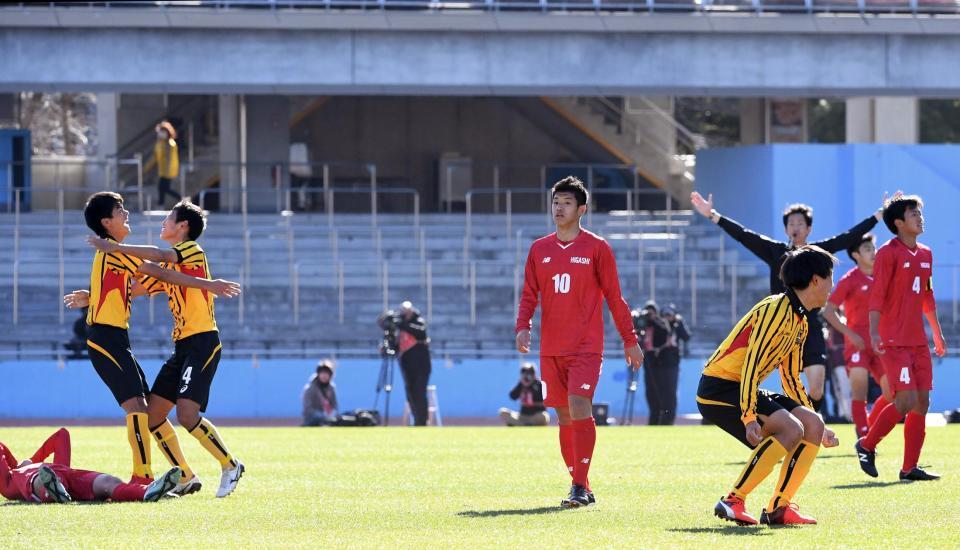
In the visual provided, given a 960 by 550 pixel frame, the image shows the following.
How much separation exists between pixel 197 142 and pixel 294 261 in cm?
955

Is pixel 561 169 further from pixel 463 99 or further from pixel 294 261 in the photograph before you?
pixel 294 261

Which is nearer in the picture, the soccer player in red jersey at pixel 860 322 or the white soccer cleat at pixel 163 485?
the white soccer cleat at pixel 163 485

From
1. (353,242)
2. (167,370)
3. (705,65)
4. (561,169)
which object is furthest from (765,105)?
(167,370)

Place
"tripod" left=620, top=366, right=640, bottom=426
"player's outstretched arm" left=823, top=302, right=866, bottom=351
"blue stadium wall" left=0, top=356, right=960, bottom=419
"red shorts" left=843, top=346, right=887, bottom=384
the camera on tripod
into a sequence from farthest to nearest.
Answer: "blue stadium wall" left=0, top=356, right=960, bottom=419 → "tripod" left=620, top=366, right=640, bottom=426 → the camera on tripod → "red shorts" left=843, top=346, right=887, bottom=384 → "player's outstretched arm" left=823, top=302, right=866, bottom=351

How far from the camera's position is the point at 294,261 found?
1182 inches

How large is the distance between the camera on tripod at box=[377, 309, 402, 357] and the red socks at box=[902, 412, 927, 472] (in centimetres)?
1208

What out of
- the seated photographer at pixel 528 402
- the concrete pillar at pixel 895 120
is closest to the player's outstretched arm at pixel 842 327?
the seated photographer at pixel 528 402

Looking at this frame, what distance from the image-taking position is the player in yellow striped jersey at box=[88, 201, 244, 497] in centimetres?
1052

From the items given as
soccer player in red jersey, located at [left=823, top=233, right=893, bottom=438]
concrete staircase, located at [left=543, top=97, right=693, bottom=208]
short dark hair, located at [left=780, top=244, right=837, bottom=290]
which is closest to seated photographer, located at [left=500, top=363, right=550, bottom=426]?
soccer player in red jersey, located at [left=823, top=233, right=893, bottom=438]

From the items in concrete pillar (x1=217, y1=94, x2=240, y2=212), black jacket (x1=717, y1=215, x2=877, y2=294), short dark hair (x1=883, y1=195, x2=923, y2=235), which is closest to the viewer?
short dark hair (x1=883, y1=195, x2=923, y2=235)

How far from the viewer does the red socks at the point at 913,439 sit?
11.5 m

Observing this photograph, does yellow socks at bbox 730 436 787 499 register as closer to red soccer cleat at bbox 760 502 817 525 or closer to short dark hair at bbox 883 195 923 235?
red soccer cleat at bbox 760 502 817 525

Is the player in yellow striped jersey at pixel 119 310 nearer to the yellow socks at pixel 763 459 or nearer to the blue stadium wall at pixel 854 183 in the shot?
the yellow socks at pixel 763 459

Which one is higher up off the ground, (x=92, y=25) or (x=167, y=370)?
(x=92, y=25)
